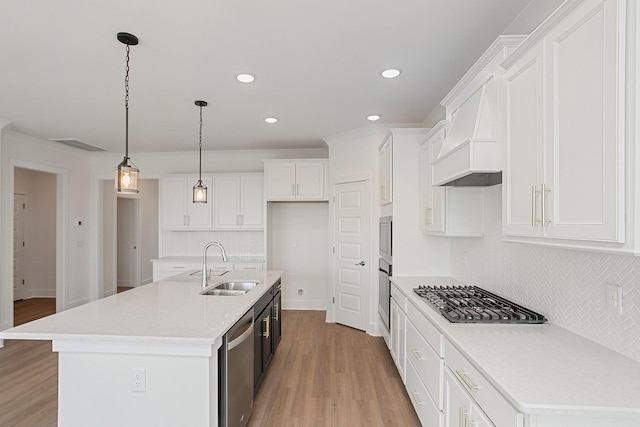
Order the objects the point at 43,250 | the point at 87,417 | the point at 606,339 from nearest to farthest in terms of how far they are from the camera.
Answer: the point at 606,339 → the point at 87,417 → the point at 43,250

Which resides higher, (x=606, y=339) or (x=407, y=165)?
(x=407, y=165)

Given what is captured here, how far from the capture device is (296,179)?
5145 millimetres

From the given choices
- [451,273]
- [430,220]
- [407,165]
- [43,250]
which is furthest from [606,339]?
[43,250]

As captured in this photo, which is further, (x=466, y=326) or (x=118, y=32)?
(x=118, y=32)

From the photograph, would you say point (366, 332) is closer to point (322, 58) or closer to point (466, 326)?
point (466, 326)

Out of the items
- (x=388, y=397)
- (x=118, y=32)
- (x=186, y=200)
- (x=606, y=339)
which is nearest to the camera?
(x=606, y=339)

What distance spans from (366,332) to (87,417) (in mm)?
3247

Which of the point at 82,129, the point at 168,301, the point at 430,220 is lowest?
the point at 168,301

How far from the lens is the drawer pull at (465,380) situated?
4.76 ft

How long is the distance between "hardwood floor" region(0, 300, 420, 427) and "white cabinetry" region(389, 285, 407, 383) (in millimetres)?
246

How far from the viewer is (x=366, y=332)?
441 cm

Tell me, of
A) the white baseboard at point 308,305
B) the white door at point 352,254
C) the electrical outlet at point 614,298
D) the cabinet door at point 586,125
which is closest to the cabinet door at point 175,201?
the white baseboard at point 308,305

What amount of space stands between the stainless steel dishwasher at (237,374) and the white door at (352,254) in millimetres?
2274

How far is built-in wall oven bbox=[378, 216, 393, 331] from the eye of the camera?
3.55 metres
